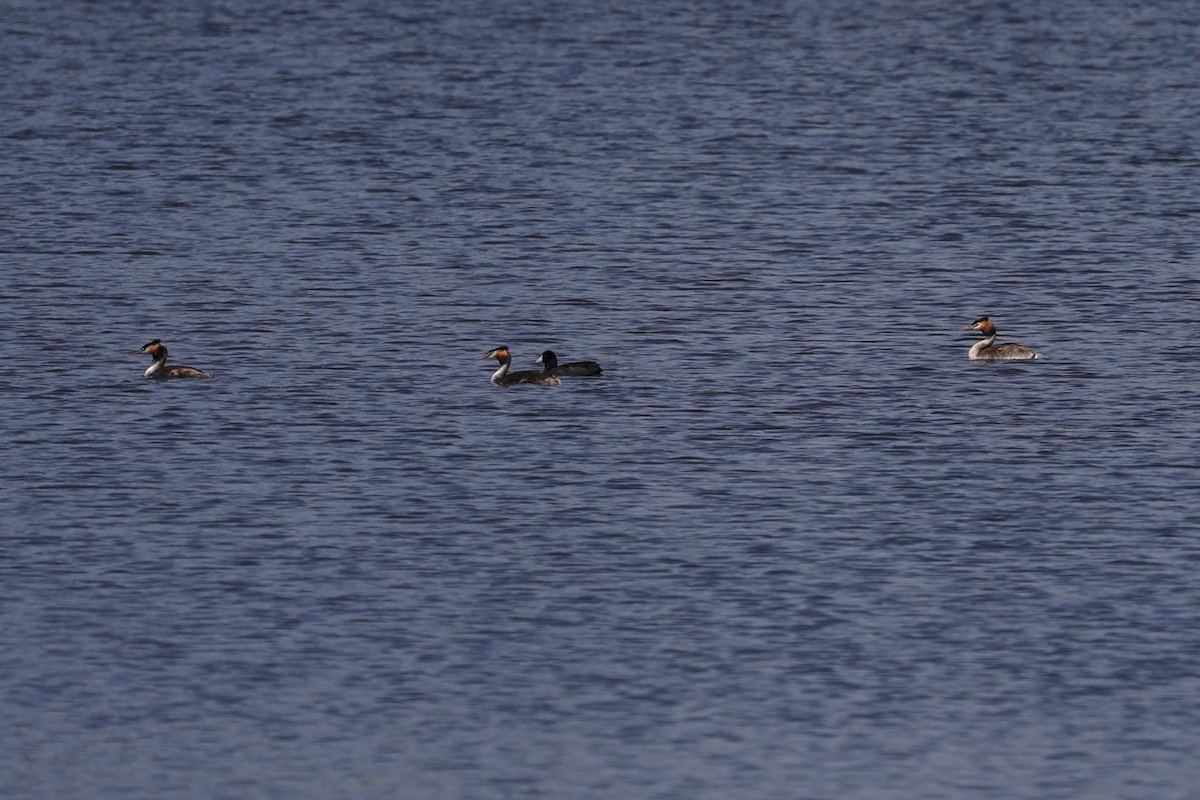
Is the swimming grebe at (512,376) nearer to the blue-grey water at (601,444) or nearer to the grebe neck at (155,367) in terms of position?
the blue-grey water at (601,444)

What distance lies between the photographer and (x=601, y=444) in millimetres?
27000

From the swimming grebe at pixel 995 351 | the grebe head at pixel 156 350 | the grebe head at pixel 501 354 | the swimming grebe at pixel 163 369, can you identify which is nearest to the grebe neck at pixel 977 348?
the swimming grebe at pixel 995 351

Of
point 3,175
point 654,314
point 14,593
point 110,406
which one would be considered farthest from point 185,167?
point 14,593

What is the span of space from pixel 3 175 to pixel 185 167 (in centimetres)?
340

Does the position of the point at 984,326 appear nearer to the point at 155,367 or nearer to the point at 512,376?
the point at 512,376

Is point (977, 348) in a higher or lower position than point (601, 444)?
higher

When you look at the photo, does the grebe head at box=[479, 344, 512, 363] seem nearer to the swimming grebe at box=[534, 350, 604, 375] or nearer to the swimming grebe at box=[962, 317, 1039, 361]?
the swimming grebe at box=[534, 350, 604, 375]

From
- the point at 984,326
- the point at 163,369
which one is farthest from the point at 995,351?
the point at 163,369

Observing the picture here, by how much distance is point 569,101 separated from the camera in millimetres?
Result: 54000

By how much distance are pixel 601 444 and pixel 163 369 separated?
20.3 feet

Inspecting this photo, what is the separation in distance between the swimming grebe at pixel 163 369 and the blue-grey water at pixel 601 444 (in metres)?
0.25

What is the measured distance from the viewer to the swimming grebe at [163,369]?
98.0 ft

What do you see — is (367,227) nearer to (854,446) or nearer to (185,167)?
(185,167)

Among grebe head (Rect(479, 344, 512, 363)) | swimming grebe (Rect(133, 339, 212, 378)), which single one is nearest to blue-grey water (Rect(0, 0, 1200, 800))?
swimming grebe (Rect(133, 339, 212, 378))
